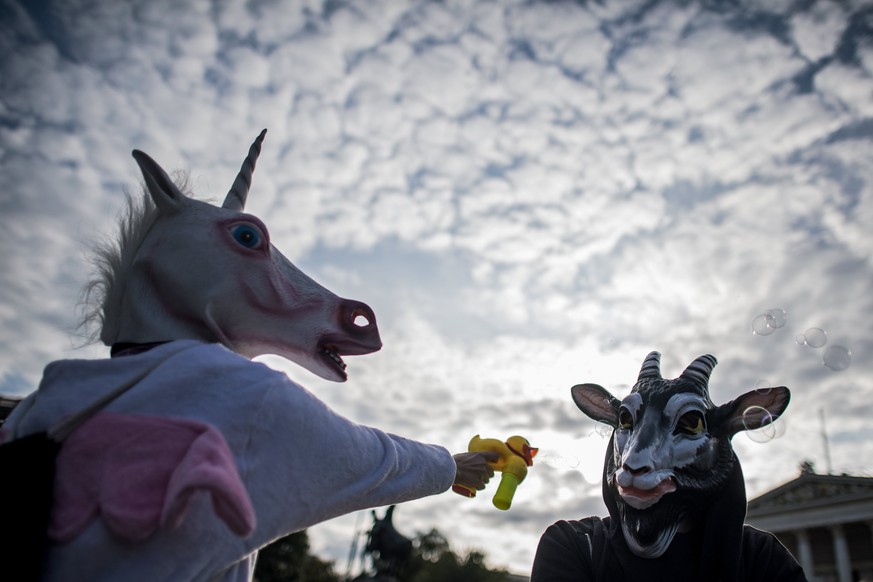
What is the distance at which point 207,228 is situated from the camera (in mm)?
2264

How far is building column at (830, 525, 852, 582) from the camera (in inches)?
1252

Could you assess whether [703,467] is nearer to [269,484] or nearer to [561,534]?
[561,534]

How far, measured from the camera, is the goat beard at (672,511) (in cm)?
382

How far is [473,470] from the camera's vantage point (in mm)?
2434

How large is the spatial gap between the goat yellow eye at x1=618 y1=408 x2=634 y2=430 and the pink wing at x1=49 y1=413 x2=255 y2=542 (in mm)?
3180

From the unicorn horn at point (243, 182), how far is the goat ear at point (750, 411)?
3.05 meters

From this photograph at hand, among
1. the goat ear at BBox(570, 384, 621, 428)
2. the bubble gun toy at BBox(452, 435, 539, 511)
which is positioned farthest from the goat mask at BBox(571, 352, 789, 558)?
the bubble gun toy at BBox(452, 435, 539, 511)

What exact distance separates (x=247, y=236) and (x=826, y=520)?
123 ft

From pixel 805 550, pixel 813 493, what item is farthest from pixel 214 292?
pixel 805 550

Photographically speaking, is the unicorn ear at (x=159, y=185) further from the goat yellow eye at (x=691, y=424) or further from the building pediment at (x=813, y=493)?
the building pediment at (x=813, y=493)

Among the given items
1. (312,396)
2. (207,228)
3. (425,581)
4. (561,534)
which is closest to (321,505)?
(312,396)

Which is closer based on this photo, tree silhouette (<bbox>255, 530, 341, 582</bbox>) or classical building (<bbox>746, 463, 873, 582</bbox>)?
classical building (<bbox>746, 463, 873, 582</bbox>)

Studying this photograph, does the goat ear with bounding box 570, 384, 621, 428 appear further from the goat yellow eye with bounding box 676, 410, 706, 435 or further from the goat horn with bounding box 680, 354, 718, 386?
the goat yellow eye with bounding box 676, 410, 706, 435

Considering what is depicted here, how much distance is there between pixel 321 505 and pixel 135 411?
0.53m
